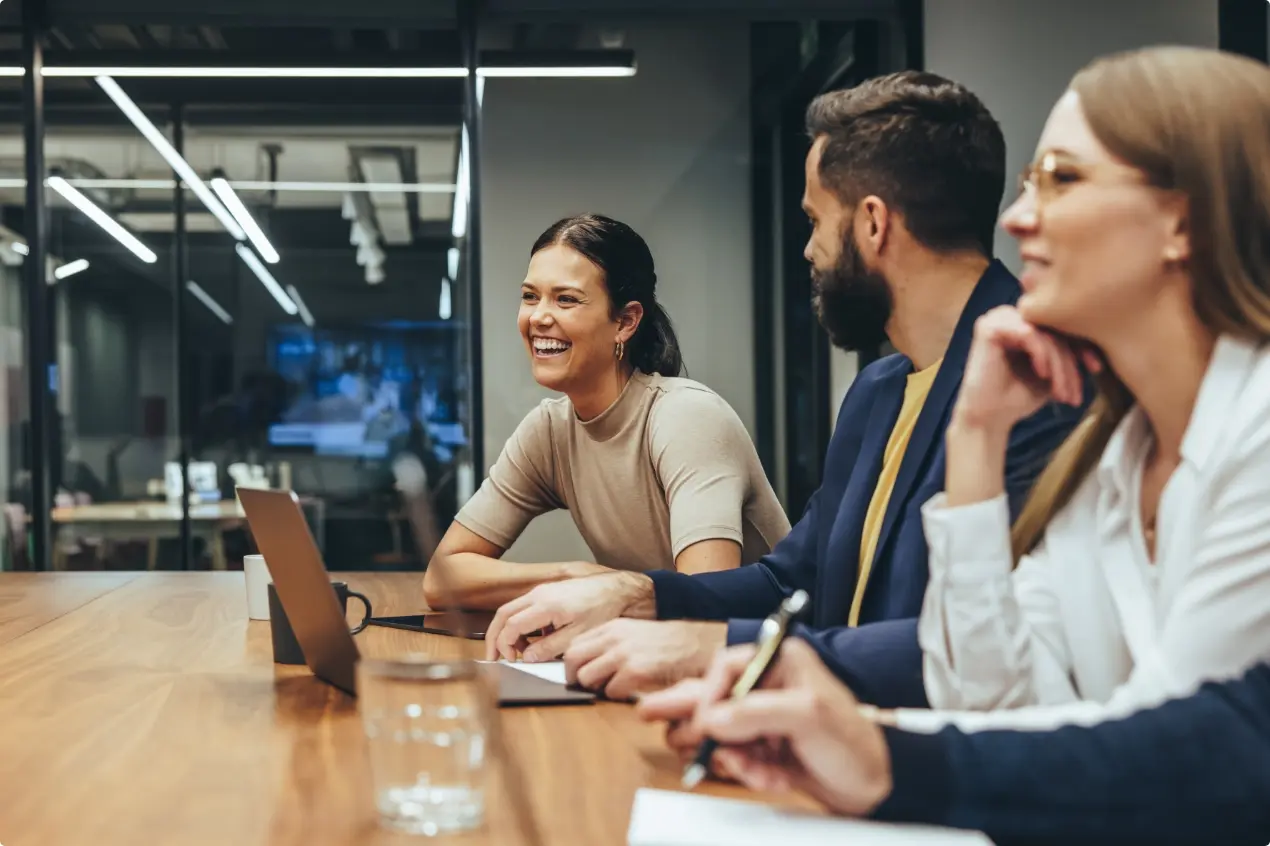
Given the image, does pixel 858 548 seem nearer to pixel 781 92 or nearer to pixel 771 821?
pixel 771 821

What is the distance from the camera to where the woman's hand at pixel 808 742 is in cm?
74

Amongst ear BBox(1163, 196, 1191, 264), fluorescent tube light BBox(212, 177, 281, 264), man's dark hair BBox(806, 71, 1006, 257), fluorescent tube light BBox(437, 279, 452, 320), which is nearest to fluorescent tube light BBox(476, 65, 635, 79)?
fluorescent tube light BBox(437, 279, 452, 320)

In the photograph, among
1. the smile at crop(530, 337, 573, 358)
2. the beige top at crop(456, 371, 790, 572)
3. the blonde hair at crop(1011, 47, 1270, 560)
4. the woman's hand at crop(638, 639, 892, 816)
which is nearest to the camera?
the woman's hand at crop(638, 639, 892, 816)

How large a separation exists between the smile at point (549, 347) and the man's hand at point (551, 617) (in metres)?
1.13

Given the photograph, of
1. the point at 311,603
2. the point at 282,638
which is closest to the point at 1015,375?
the point at 311,603

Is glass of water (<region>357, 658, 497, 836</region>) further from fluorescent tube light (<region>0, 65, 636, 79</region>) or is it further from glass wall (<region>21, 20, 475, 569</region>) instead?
fluorescent tube light (<region>0, 65, 636, 79</region>)

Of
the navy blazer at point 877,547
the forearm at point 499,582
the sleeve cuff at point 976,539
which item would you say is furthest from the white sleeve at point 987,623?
the forearm at point 499,582

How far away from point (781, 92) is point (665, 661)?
4127 millimetres

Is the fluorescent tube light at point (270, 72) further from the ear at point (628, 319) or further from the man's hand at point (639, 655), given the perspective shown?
the man's hand at point (639, 655)

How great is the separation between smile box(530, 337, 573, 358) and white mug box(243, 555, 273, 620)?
0.91 meters

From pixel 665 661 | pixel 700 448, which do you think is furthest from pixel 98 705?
pixel 700 448

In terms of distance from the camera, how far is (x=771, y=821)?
800mm

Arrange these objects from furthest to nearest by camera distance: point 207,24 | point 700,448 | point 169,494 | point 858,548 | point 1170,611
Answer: point 169,494, point 207,24, point 700,448, point 858,548, point 1170,611

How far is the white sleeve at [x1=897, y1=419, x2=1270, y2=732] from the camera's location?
0.89 metres
